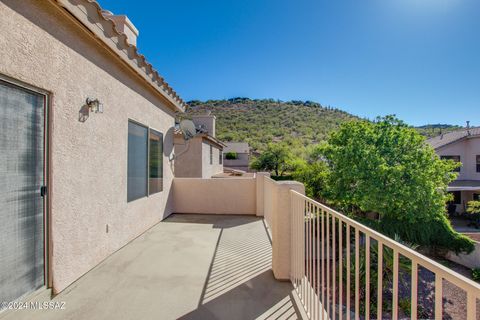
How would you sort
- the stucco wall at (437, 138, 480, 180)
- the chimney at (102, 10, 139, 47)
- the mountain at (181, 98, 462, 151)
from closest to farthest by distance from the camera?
the chimney at (102, 10, 139, 47), the stucco wall at (437, 138, 480, 180), the mountain at (181, 98, 462, 151)

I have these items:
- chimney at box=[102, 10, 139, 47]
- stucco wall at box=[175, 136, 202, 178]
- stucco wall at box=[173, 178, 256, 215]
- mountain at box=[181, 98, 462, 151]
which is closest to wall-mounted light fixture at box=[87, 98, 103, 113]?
chimney at box=[102, 10, 139, 47]

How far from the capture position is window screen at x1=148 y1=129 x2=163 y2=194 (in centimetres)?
571

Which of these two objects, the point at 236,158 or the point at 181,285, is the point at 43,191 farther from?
the point at 236,158

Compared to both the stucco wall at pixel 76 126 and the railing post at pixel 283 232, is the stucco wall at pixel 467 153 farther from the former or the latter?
the stucco wall at pixel 76 126

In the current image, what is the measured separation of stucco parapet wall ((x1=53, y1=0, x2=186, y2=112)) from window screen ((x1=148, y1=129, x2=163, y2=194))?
3.73ft

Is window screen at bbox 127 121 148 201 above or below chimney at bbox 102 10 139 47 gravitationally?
below

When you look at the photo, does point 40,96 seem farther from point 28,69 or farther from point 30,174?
point 30,174

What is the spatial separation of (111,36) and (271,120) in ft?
163

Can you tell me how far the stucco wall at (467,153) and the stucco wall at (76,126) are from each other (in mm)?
22999

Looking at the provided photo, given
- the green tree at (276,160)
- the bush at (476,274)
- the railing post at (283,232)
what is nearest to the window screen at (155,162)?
the railing post at (283,232)

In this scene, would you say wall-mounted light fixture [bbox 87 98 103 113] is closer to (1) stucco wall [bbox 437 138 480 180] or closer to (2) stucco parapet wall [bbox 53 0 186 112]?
(2) stucco parapet wall [bbox 53 0 186 112]

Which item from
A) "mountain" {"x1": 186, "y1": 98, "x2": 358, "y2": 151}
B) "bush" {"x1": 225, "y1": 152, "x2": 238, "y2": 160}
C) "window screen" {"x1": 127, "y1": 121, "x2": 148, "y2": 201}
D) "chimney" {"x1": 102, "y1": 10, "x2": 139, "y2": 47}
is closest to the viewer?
"window screen" {"x1": 127, "y1": 121, "x2": 148, "y2": 201}

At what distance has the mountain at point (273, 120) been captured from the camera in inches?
1718

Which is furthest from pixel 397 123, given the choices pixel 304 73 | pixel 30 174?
pixel 30 174
